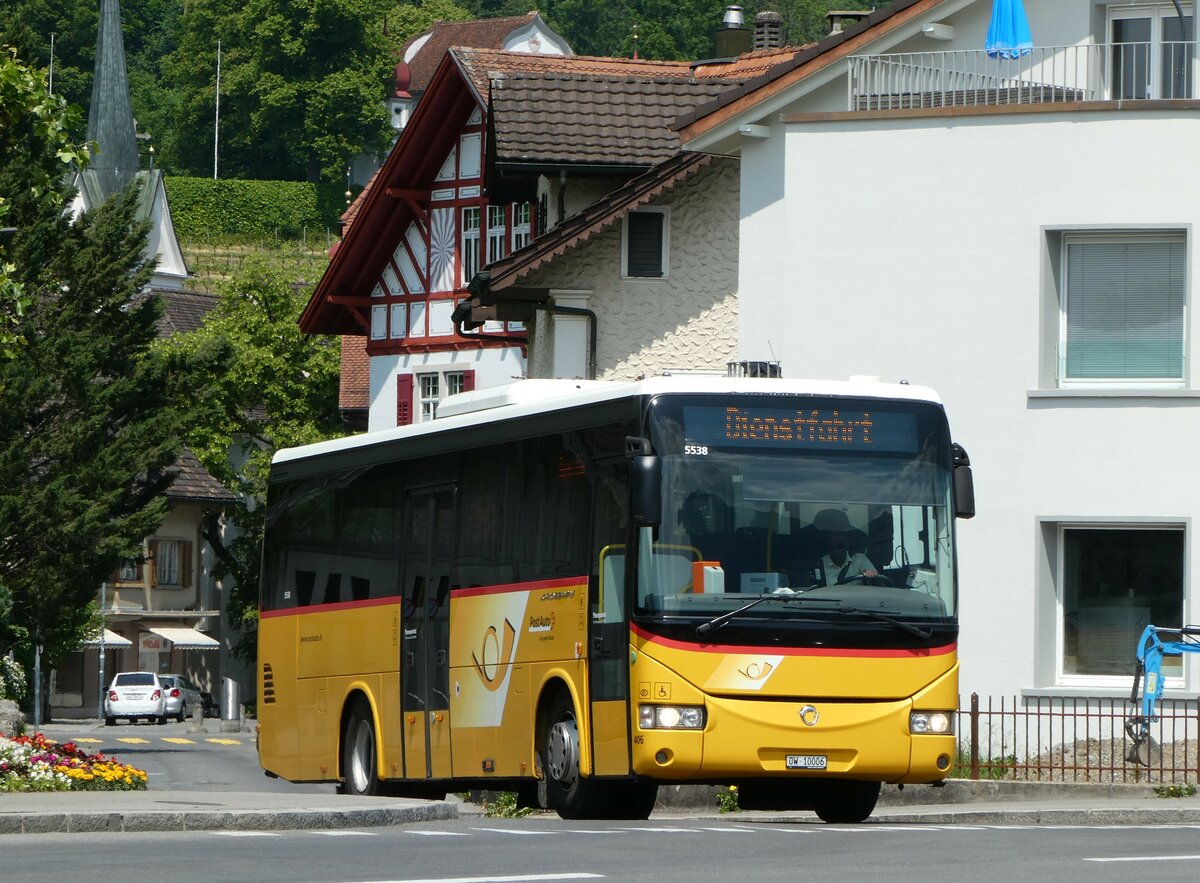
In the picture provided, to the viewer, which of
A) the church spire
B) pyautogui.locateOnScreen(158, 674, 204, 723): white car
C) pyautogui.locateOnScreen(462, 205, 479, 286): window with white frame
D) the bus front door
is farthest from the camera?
the church spire

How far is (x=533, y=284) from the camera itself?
36.3 m

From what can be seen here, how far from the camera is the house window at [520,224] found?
44.6 meters

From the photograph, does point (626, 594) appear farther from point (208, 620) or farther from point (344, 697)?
point (208, 620)

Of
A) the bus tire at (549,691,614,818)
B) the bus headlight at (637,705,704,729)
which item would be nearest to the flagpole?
the bus tire at (549,691,614,818)

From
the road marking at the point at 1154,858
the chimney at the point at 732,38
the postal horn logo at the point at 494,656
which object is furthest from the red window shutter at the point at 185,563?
the road marking at the point at 1154,858

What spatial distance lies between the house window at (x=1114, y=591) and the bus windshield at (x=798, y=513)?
9.39m

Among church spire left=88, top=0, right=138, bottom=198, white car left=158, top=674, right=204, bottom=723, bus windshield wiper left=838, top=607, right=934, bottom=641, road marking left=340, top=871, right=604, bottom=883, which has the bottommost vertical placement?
white car left=158, top=674, right=204, bottom=723

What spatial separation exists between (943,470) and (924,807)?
6531 mm

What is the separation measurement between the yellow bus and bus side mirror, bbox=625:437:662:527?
0.01m

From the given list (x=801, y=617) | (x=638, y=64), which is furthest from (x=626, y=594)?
(x=638, y=64)

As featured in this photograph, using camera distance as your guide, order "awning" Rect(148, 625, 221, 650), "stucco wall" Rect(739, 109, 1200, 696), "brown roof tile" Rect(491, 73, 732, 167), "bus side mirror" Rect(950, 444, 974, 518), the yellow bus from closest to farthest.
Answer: the yellow bus, "bus side mirror" Rect(950, 444, 974, 518), "stucco wall" Rect(739, 109, 1200, 696), "brown roof tile" Rect(491, 73, 732, 167), "awning" Rect(148, 625, 221, 650)

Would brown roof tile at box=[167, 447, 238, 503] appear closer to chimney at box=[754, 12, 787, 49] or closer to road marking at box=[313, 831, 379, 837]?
chimney at box=[754, 12, 787, 49]

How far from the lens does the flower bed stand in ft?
65.1

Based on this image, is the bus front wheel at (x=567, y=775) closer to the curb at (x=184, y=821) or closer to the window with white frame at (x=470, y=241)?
the curb at (x=184, y=821)
